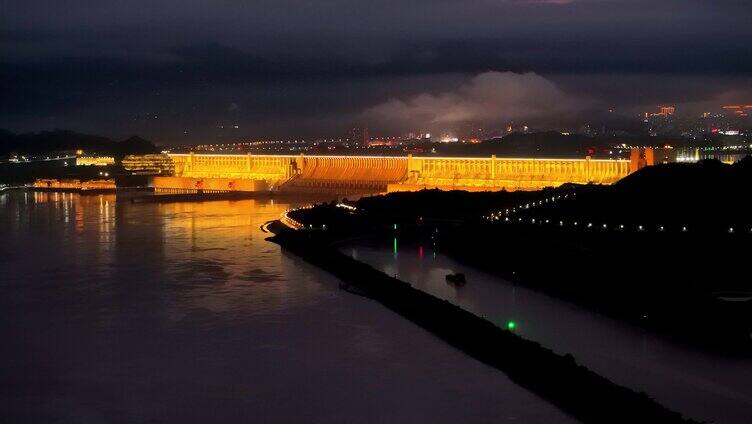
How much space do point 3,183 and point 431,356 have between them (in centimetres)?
4197

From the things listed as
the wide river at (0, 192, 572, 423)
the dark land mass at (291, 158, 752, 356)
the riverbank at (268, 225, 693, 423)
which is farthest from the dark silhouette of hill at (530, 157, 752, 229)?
the wide river at (0, 192, 572, 423)

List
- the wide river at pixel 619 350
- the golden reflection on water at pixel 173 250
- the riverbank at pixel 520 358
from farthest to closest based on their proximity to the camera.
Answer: the golden reflection on water at pixel 173 250, the wide river at pixel 619 350, the riverbank at pixel 520 358

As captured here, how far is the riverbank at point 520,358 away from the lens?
8406 millimetres

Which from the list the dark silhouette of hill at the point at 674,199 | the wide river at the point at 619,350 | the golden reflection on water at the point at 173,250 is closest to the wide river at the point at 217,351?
the golden reflection on water at the point at 173,250

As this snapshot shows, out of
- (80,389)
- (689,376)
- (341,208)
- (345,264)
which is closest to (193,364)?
(80,389)

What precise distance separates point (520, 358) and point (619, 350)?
1.26 meters

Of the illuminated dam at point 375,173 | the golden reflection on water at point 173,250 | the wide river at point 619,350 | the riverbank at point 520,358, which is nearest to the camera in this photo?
the riverbank at point 520,358

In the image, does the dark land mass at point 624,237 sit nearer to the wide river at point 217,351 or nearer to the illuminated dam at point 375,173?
the wide river at point 217,351

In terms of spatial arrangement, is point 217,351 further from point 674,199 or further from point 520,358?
point 674,199

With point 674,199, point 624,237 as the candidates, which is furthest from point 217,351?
point 674,199

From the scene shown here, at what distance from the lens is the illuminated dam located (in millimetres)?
32344

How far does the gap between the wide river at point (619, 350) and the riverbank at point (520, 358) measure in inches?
16.9

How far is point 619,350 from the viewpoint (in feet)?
35.3

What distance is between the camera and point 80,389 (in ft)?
31.8
